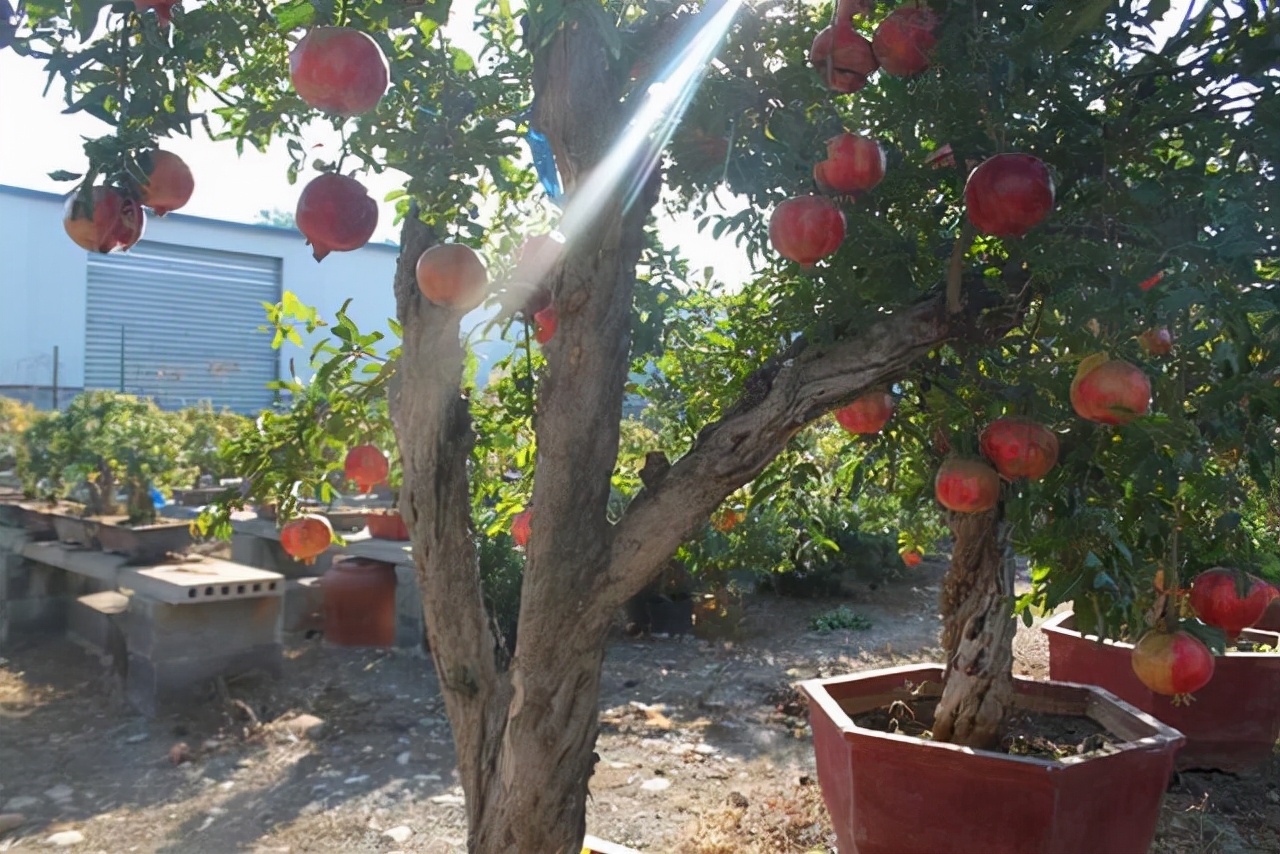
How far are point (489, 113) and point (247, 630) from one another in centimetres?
427

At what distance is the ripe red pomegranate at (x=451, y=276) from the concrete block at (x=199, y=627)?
414 cm

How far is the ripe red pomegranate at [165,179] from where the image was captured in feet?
4.60

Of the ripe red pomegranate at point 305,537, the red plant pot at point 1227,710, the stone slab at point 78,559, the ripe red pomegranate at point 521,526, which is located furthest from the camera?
the stone slab at point 78,559

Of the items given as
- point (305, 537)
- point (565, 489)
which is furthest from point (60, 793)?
point (565, 489)

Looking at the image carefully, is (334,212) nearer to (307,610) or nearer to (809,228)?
(809,228)

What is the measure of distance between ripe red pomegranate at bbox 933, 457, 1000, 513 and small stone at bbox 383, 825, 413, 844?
2.55 metres

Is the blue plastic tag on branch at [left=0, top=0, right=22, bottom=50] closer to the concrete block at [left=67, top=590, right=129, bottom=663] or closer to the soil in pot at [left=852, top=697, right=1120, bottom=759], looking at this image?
the soil in pot at [left=852, top=697, right=1120, bottom=759]

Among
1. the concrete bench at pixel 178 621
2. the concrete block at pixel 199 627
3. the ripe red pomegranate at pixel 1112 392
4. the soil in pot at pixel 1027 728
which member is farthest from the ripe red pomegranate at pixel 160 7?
the concrete block at pixel 199 627

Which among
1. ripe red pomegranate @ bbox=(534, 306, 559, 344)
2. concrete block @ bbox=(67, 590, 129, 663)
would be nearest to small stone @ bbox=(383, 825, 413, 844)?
ripe red pomegranate @ bbox=(534, 306, 559, 344)

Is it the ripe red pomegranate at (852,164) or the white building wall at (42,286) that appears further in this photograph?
the white building wall at (42,286)

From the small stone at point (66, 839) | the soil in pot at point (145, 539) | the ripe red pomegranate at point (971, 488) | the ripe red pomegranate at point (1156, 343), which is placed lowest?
the small stone at point (66, 839)

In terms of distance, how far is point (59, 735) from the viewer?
15.5ft

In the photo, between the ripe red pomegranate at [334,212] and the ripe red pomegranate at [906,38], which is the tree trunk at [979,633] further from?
the ripe red pomegranate at [334,212]

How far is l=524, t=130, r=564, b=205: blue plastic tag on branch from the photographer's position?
1.78 m
